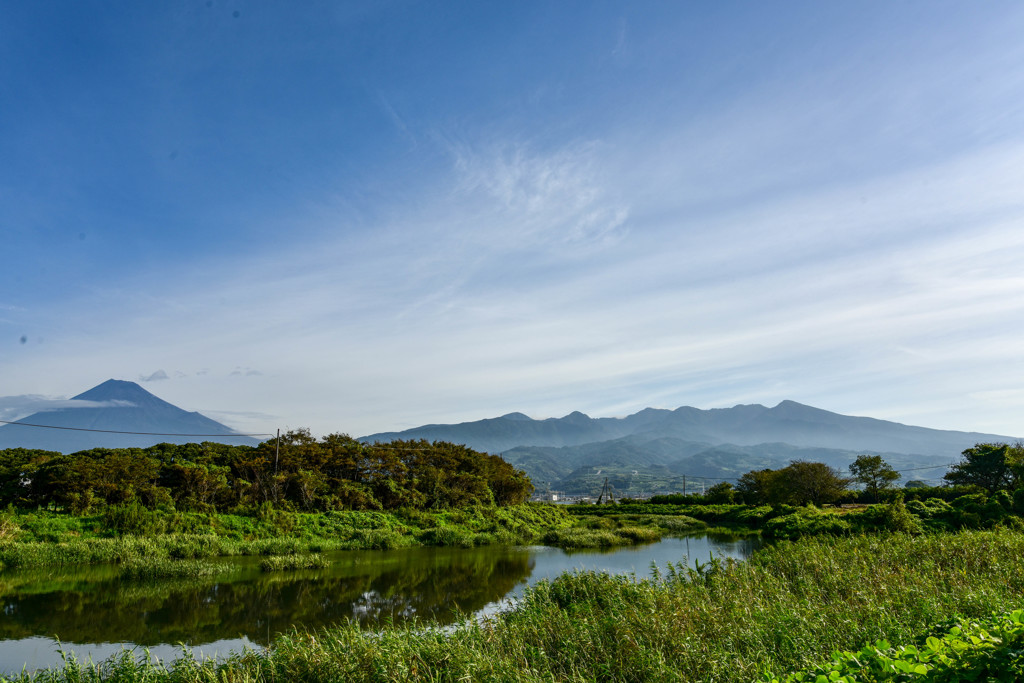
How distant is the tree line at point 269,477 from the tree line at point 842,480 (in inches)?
980

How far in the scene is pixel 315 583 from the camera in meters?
19.8

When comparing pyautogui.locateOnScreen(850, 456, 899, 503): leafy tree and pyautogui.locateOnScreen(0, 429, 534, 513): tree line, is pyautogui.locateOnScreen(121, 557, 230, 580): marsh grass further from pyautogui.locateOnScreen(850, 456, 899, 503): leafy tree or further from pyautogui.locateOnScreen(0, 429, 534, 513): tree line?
pyautogui.locateOnScreen(850, 456, 899, 503): leafy tree

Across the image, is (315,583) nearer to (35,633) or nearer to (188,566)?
(188,566)

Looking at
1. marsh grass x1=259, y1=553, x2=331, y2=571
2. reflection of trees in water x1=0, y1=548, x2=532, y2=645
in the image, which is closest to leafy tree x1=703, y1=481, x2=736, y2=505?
reflection of trees in water x1=0, y1=548, x2=532, y2=645

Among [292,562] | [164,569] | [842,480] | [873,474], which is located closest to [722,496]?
[842,480]

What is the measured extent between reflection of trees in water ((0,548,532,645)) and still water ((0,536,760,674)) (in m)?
0.03

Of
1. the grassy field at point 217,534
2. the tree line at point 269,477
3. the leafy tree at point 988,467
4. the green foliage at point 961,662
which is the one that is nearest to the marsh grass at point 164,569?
the grassy field at point 217,534

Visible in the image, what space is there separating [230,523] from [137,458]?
5801 mm

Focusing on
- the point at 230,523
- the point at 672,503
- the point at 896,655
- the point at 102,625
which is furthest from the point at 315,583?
the point at 672,503

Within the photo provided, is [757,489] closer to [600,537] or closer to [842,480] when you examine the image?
[842,480]

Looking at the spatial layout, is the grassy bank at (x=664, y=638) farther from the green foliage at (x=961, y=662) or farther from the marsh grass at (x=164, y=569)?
the marsh grass at (x=164, y=569)

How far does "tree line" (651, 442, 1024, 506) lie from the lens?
4609 centimetres

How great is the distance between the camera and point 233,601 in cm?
1672

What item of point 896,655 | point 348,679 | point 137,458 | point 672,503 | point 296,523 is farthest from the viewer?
point 672,503
